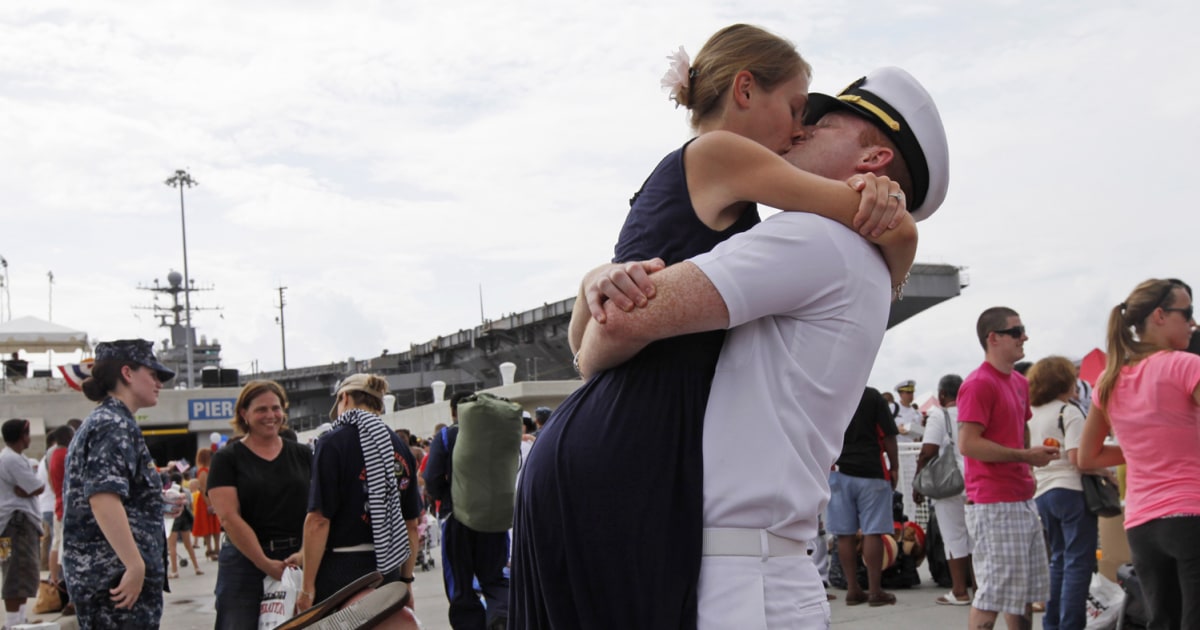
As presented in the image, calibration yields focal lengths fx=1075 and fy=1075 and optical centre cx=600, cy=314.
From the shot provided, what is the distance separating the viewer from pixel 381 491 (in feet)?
16.9

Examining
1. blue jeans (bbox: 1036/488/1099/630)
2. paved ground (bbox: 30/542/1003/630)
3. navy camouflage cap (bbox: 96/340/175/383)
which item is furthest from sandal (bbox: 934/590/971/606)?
navy camouflage cap (bbox: 96/340/175/383)

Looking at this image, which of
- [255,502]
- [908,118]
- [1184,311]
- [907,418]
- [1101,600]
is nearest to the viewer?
[908,118]

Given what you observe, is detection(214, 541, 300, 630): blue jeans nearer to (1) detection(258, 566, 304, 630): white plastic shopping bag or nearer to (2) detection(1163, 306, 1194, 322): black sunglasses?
(1) detection(258, 566, 304, 630): white plastic shopping bag

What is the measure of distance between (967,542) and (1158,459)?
14.5 feet

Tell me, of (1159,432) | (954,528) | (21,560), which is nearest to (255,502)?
(1159,432)

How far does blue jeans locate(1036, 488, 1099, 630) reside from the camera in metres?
5.92

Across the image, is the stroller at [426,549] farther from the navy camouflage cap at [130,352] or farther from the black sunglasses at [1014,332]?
the black sunglasses at [1014,332]

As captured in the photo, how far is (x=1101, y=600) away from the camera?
6547 millimetres

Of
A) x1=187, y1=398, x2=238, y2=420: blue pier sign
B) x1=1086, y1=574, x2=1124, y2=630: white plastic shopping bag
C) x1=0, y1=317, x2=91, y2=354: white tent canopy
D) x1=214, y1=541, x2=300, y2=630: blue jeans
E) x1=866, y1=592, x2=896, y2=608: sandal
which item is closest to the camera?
x1=214, y1=541, x2=300, y2=630: blue jeans

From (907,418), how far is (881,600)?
297 inches

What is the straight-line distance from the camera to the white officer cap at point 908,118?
191cm

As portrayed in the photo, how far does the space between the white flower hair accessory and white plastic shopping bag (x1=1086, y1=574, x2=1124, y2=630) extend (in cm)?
536

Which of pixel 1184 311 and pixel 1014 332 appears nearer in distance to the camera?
pixel 1184 311

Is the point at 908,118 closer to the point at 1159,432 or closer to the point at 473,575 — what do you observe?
the point at 1159,432
